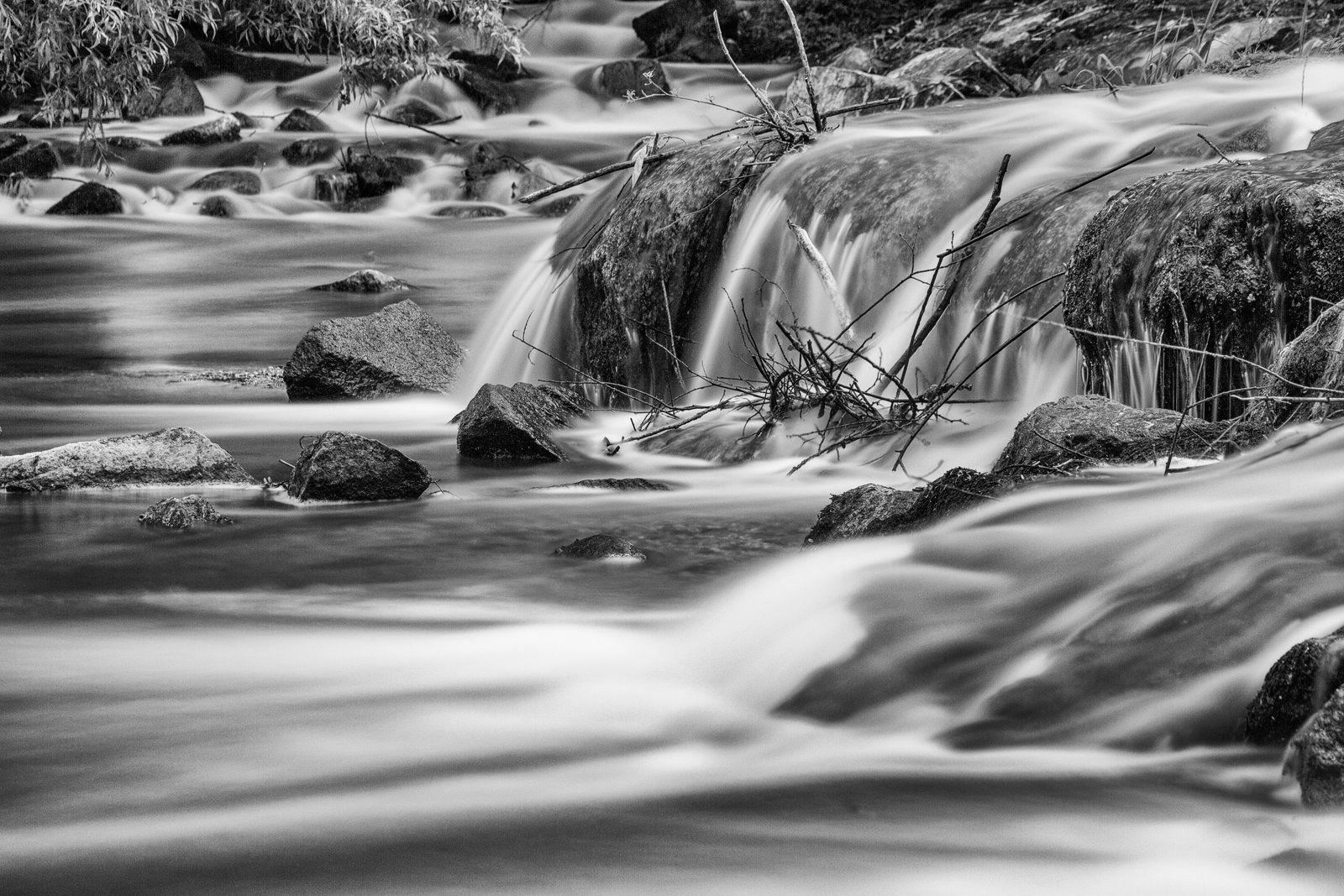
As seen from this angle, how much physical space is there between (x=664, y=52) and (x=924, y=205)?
15855mm

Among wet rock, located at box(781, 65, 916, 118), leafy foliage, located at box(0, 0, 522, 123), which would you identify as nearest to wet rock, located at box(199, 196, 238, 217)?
leafy foliage, located at box(0, 0, 522, 123)

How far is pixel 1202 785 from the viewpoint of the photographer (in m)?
2.40

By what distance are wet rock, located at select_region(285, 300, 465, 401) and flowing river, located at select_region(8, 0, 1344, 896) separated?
69.4 inches

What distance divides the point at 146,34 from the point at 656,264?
4353mm

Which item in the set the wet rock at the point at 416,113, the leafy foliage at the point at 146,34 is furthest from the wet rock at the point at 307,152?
the leafy foliage at the point at 146,34

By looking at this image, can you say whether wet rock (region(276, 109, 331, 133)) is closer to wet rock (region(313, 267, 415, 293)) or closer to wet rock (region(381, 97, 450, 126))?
wet rock (region(381, 97, 450, 126))

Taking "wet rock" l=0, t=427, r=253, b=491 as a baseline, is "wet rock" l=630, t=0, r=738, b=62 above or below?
above

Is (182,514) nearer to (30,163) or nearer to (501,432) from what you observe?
(501,432)

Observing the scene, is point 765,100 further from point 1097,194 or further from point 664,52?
point 664,52

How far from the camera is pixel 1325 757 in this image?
85.0 inches

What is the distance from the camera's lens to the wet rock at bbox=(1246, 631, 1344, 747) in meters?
2.26

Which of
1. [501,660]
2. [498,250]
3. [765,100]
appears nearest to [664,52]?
[498,250]

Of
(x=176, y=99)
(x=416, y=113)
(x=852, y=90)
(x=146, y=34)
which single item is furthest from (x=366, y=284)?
(x=176, y=99)

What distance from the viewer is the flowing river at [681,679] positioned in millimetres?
2264
